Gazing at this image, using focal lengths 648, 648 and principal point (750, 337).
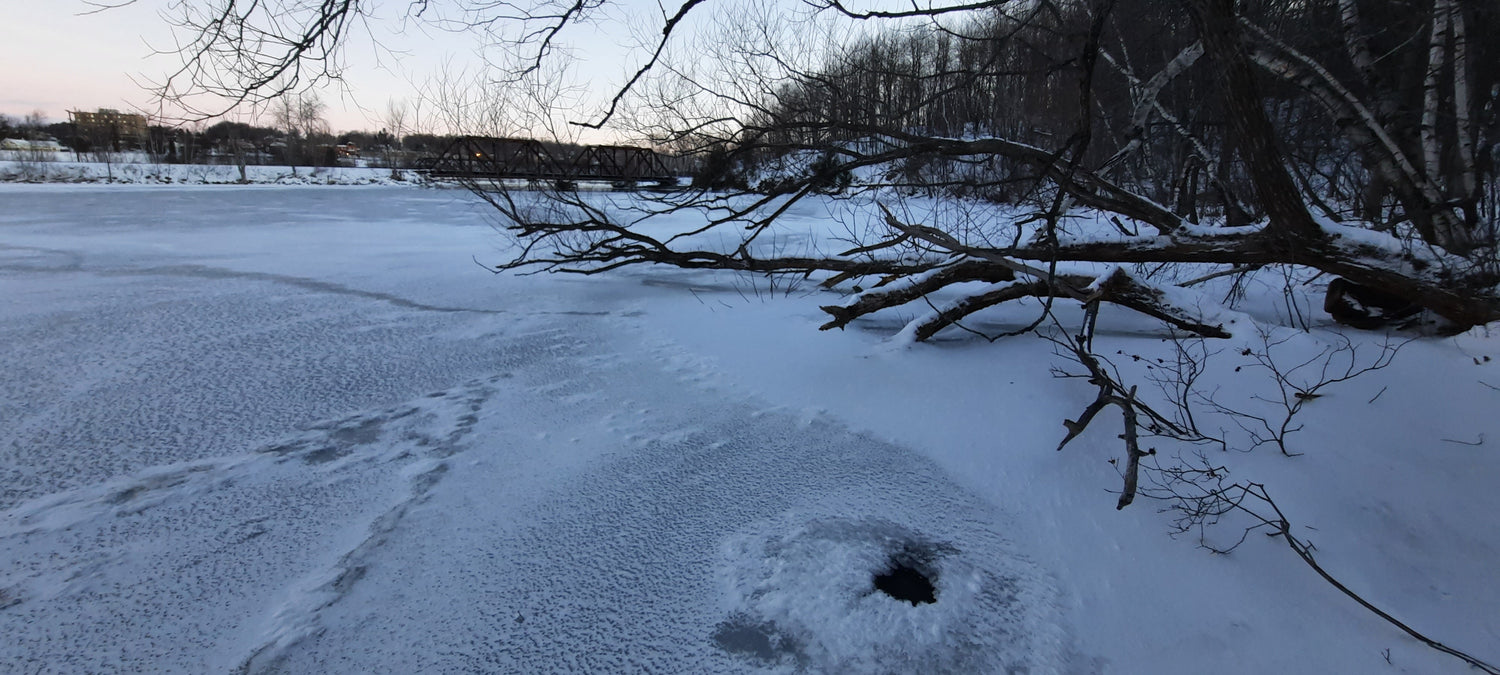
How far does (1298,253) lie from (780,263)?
10.6 feet

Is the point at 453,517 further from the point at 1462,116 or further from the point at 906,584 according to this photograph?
the point at 1462,116

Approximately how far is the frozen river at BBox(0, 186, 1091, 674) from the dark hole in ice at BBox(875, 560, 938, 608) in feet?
0.08

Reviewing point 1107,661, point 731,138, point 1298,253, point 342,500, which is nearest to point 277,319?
point 342,500

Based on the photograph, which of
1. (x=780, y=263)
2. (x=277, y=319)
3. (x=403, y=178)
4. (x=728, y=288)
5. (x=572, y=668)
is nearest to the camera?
(x=572, y=668)

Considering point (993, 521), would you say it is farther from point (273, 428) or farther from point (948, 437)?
point (273, 428)

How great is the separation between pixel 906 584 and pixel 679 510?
839mm

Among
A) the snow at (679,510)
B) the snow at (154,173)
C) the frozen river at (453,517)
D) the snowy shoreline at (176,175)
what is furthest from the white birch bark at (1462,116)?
the snow at (154,173)

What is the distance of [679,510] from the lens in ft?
7.74

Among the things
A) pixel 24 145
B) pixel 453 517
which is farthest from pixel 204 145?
pixel 453 517

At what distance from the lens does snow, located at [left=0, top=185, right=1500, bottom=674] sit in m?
1.70

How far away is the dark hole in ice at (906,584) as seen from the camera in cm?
191

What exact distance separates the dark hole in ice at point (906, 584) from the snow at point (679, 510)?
4cm

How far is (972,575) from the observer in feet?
6.59

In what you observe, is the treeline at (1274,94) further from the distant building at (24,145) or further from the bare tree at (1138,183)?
the distant building at (24,145)
